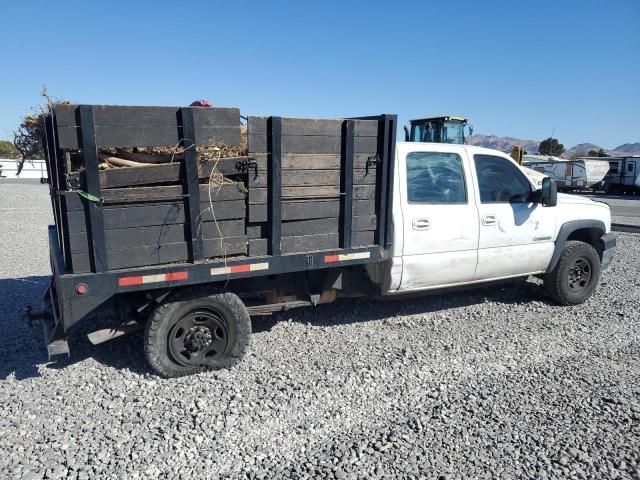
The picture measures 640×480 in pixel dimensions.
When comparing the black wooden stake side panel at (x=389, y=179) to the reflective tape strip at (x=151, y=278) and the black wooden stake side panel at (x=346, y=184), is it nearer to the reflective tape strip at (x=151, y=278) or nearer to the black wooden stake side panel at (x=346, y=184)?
the black wooden stake side panel at (x=346, y=184)

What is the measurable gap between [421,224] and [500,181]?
135 cm

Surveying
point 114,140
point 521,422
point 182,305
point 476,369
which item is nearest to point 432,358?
point 476,369

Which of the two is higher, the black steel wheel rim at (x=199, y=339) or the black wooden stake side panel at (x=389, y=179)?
the black wooden stake side panel at (x=389, y=179)

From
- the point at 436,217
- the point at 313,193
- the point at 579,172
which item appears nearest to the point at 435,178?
the point at 436,217

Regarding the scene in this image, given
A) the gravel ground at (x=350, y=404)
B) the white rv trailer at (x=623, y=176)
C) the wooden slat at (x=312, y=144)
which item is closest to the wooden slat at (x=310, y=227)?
the wooden slat at (x=312, y=144)

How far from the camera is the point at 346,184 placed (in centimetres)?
448

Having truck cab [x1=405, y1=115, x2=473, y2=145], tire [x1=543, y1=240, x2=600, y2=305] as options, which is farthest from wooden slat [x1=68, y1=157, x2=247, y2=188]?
truck cab [x1=405, y1=115, x2=473, y2=145]

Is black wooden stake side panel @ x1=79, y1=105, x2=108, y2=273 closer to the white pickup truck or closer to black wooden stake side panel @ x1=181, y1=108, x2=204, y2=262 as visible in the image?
the white pickup truck

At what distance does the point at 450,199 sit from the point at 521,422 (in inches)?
98.3

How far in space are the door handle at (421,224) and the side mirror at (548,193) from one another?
5.33 ft

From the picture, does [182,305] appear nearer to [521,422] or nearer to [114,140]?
[114,140]

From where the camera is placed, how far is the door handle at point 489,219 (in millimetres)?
5398

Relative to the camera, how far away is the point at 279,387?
3959 mm

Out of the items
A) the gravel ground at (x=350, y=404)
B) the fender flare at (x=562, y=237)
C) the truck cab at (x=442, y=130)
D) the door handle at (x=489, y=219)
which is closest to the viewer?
the gravel ground at (x=350, y=404)
